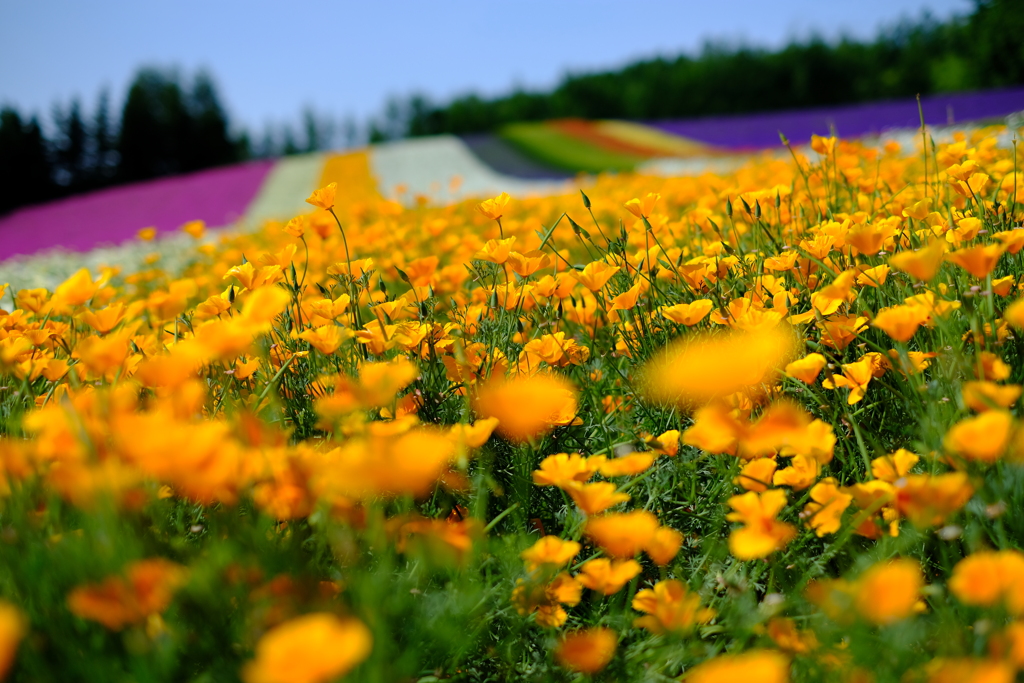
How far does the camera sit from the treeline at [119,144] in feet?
71.8

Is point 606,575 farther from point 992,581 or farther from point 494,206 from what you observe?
point 494,206

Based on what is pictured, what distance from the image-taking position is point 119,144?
2672 centimetres

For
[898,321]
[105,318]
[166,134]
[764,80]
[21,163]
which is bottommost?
[898,321]

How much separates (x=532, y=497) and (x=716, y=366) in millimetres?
503

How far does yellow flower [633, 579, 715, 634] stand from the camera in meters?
0.76

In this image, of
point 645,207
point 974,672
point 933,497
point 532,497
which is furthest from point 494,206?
point 974,672

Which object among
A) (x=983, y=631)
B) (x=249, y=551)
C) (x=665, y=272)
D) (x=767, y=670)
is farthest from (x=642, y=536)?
(x=665, y=272)

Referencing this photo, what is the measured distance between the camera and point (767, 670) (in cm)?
56

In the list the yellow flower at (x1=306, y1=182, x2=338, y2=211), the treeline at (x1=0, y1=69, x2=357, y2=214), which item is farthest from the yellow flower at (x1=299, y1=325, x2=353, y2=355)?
the treeline at (x1=0, y1=69, x2=357, y2=214)

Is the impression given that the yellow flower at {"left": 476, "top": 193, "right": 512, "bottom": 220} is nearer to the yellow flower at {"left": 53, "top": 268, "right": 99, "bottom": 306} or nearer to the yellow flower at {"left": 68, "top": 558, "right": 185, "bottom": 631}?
the yellow flower at {"left": 53, "top": 268, "right": 99, "bottom": 306}

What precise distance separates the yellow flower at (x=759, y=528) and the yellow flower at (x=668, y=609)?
0.08 m

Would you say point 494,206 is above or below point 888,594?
above

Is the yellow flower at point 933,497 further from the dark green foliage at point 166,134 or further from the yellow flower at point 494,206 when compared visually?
the dark green foliage at point 166,134

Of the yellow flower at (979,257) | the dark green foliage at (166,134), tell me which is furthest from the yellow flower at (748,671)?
the dark green foliage at (166,134)
